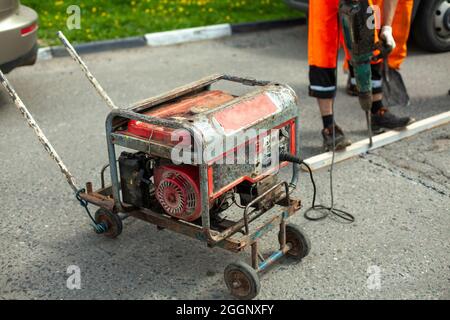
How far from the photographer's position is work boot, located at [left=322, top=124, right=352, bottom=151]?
16.1ft

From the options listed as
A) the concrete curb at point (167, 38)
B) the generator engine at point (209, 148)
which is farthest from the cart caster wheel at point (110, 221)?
the concrete curb at point (167, 38)

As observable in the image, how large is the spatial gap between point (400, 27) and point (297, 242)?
2704mm

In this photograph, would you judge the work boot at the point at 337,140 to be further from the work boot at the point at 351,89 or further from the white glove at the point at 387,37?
the work boot at the point at 351,89

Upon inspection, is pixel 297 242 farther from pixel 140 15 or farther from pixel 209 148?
pixel 140 15

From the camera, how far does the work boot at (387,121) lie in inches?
208

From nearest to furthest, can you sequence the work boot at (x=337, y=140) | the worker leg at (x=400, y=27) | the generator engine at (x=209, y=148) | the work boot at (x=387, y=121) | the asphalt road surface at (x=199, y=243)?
the generator engine at (x=209, y=148) < the asphalt road surface at (x=199, y=243) < the work boot at (x=337, y=140) < the work boot at (x=387, y=121) < the worker leg at (x=400, y=27)

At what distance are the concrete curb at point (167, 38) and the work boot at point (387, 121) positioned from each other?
136 inches

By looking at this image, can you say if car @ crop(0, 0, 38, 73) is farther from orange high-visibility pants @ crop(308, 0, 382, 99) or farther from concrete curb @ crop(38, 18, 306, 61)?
orange high-visibility pants @ crop(308, 0, 382, 99)

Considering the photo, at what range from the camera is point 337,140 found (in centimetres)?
492

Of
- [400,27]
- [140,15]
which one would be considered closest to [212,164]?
[400,27]

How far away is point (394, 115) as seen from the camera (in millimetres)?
5434

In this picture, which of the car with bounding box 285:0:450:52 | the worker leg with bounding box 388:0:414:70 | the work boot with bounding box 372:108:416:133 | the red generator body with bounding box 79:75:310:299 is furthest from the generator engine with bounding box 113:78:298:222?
the car with bounding box 285:0:450:52

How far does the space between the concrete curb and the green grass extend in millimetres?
159
